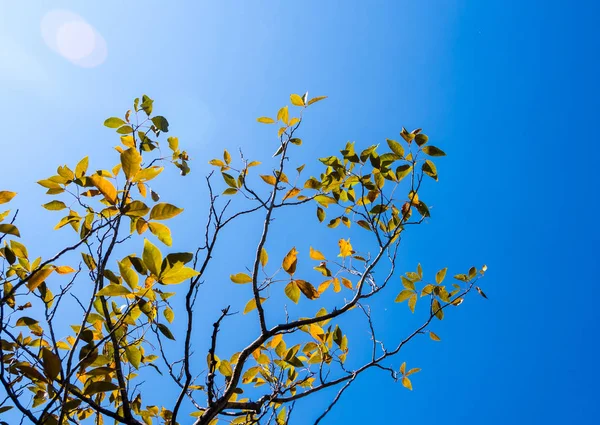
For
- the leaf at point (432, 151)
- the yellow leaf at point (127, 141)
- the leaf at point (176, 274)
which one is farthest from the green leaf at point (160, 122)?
the leaf at point (432, 151)

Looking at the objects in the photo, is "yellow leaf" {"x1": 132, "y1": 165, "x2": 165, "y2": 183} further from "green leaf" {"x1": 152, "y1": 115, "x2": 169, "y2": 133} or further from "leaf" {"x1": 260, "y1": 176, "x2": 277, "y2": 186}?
"leaf" {"x1": 260, "y1": 176, "x2": 277, "y2": 186}

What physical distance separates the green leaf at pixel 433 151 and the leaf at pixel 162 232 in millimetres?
1375

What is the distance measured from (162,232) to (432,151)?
1411 mm

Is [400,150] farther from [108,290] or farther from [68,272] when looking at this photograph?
[68,272]

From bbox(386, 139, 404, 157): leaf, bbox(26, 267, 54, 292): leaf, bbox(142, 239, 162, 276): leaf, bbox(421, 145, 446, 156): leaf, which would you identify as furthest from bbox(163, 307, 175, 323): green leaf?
bbox(421, 145, 446, 156): leaf

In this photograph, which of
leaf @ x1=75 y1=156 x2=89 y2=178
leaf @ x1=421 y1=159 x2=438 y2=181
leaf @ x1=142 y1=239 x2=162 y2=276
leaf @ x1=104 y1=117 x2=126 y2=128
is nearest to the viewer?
leaf @ x1=142 y1=239 x2=162 y2=276

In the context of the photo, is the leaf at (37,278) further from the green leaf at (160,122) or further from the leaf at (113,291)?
the green leaf at (160,122)

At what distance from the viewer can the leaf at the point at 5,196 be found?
1681 millimetres

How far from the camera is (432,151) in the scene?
217cm

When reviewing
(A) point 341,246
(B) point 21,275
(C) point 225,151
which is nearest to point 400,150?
(A) point 341,246

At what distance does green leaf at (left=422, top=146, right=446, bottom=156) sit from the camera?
7.03 feet

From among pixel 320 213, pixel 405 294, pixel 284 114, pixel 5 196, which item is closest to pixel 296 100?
pixel 284 114

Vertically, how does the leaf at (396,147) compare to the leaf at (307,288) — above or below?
above

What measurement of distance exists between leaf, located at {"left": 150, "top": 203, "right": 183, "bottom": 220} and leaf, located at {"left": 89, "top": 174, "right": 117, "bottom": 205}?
0.51ft
